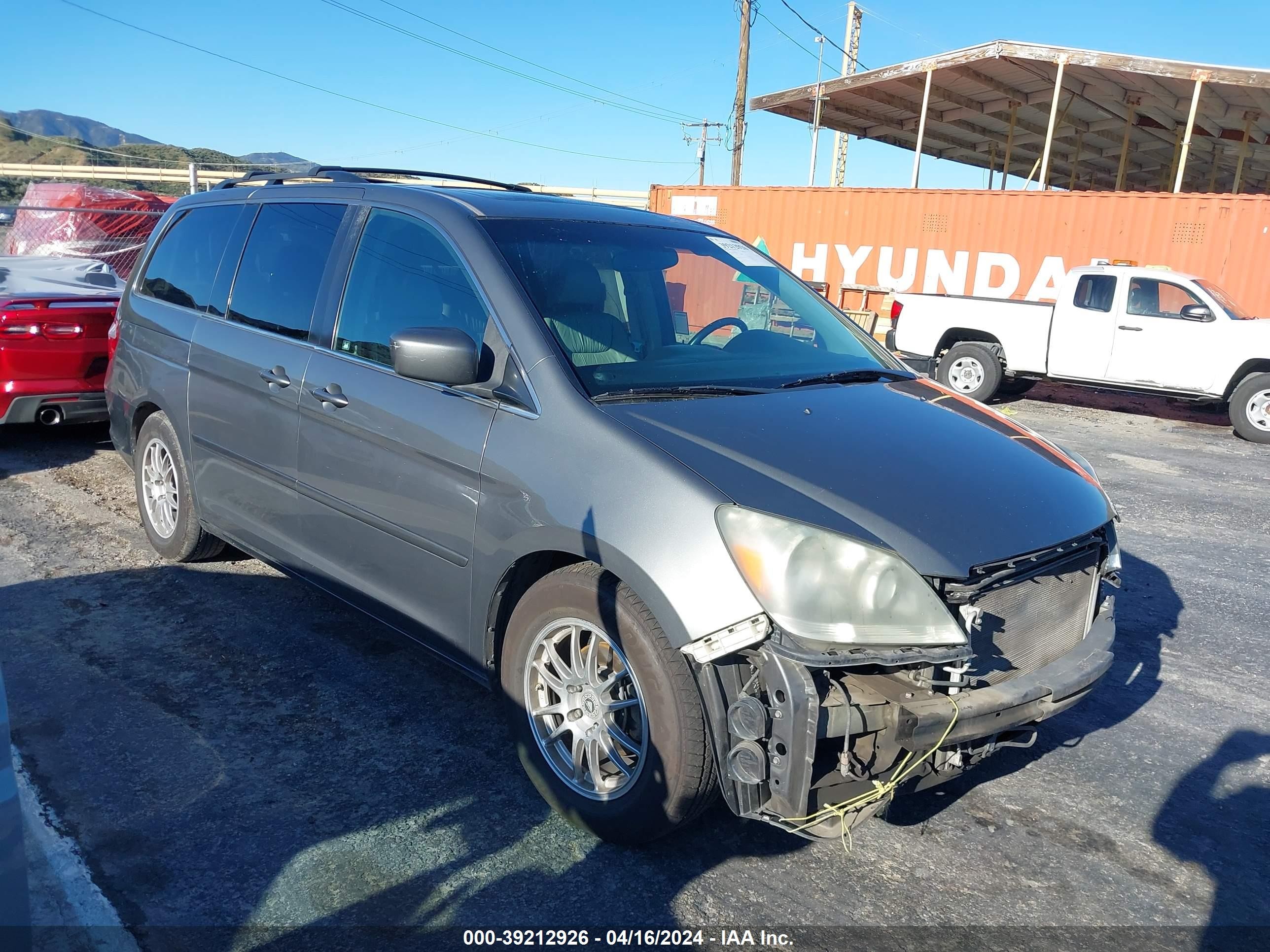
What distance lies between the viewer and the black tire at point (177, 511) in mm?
4758

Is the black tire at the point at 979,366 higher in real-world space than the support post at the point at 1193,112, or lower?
lower

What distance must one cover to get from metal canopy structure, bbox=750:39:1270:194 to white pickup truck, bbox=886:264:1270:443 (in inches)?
254

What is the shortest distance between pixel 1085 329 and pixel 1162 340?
849 mm

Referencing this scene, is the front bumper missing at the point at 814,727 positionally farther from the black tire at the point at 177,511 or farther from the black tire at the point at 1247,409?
the black tire at the point at 1247,409

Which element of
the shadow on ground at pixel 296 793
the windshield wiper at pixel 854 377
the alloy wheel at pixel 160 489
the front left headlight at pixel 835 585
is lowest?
the shadow on ground at pixel 296 793

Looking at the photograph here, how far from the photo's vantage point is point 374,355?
3547 millimetres

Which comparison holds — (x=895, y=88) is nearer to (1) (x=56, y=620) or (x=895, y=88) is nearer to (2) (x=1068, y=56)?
(2) (x=1068, y=56)

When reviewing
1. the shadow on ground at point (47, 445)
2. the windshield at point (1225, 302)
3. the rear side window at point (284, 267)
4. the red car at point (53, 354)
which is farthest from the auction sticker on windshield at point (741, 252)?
the windshield at point (1225, 302)

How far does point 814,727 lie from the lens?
7.50 feet

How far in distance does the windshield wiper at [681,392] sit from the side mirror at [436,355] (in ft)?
1.39

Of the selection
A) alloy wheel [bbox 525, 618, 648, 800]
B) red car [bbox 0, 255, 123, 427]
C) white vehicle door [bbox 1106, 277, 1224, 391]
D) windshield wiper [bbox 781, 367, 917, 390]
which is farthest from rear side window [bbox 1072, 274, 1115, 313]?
alloy wheel [bbox 525, 618, 648, 800]

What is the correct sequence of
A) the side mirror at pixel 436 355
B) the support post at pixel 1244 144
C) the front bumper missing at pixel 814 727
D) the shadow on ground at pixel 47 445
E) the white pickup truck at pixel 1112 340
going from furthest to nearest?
the support post at pixel 1244 144
the white pickup truck at pixel 1112 340
the shadow on ground at pixel 47 445
the side mirror at pixel 436 355
the front bumper missing at pixel 814 727

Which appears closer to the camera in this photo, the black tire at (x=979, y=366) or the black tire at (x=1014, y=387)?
the black tire at (x=979, y=366)

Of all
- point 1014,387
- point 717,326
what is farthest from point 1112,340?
point 717,326
